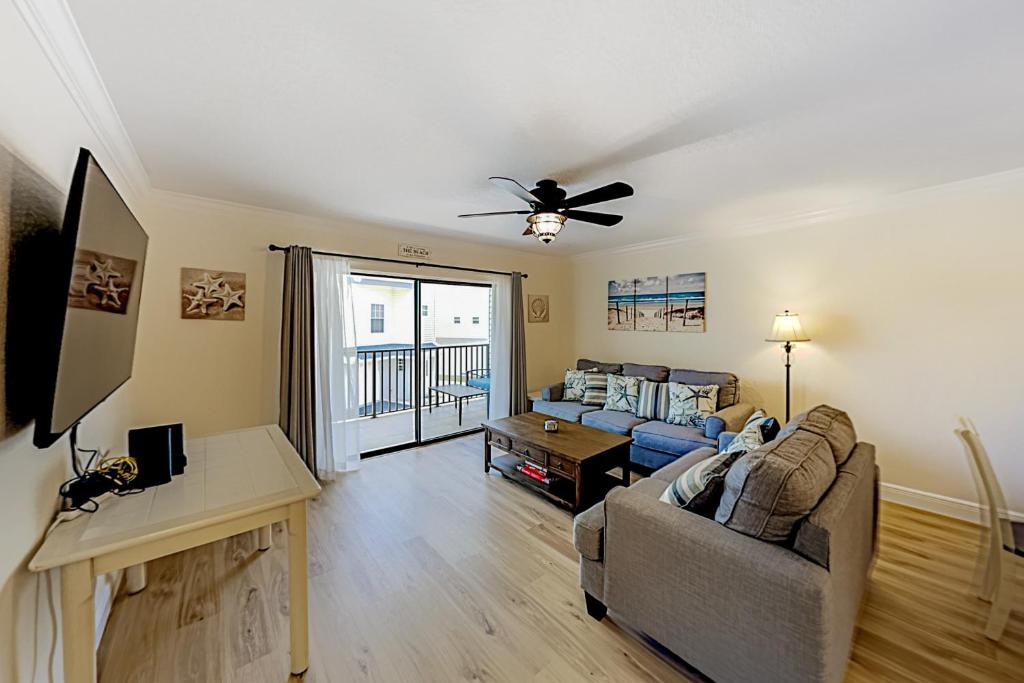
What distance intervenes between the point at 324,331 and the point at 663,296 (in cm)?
368

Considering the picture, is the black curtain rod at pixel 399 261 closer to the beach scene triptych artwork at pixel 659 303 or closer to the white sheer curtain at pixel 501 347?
the white sheer curtain at pixel 501 347

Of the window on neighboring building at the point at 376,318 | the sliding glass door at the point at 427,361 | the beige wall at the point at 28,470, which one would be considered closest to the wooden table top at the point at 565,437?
the sliding glass door at the point at 427,361

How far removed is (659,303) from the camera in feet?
14.6

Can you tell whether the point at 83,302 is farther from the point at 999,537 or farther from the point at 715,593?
the point at 999,537

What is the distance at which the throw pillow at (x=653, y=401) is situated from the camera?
3771 mm

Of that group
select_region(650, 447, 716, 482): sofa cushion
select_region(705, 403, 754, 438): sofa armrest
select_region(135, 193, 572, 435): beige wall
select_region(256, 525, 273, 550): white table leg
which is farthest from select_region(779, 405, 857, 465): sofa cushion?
select_region(135, 193, 572, 435): beige wall

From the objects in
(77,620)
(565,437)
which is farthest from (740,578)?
(77,620)

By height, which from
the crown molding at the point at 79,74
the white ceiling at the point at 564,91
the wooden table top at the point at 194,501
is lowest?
the wooden table top at the point at 194,501

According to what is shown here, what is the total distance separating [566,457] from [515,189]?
6.06 ft

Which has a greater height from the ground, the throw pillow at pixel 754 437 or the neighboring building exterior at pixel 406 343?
the neighboring building exterior at pixel 406 343

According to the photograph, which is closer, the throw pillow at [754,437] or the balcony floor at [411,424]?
the throw pillow at [754,437]

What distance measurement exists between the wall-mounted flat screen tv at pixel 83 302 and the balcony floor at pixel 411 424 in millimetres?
3024

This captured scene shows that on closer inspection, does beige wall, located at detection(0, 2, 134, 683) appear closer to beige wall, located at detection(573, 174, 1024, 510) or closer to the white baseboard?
the white baseboard

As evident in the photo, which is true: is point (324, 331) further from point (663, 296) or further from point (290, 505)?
point (663, 296)
